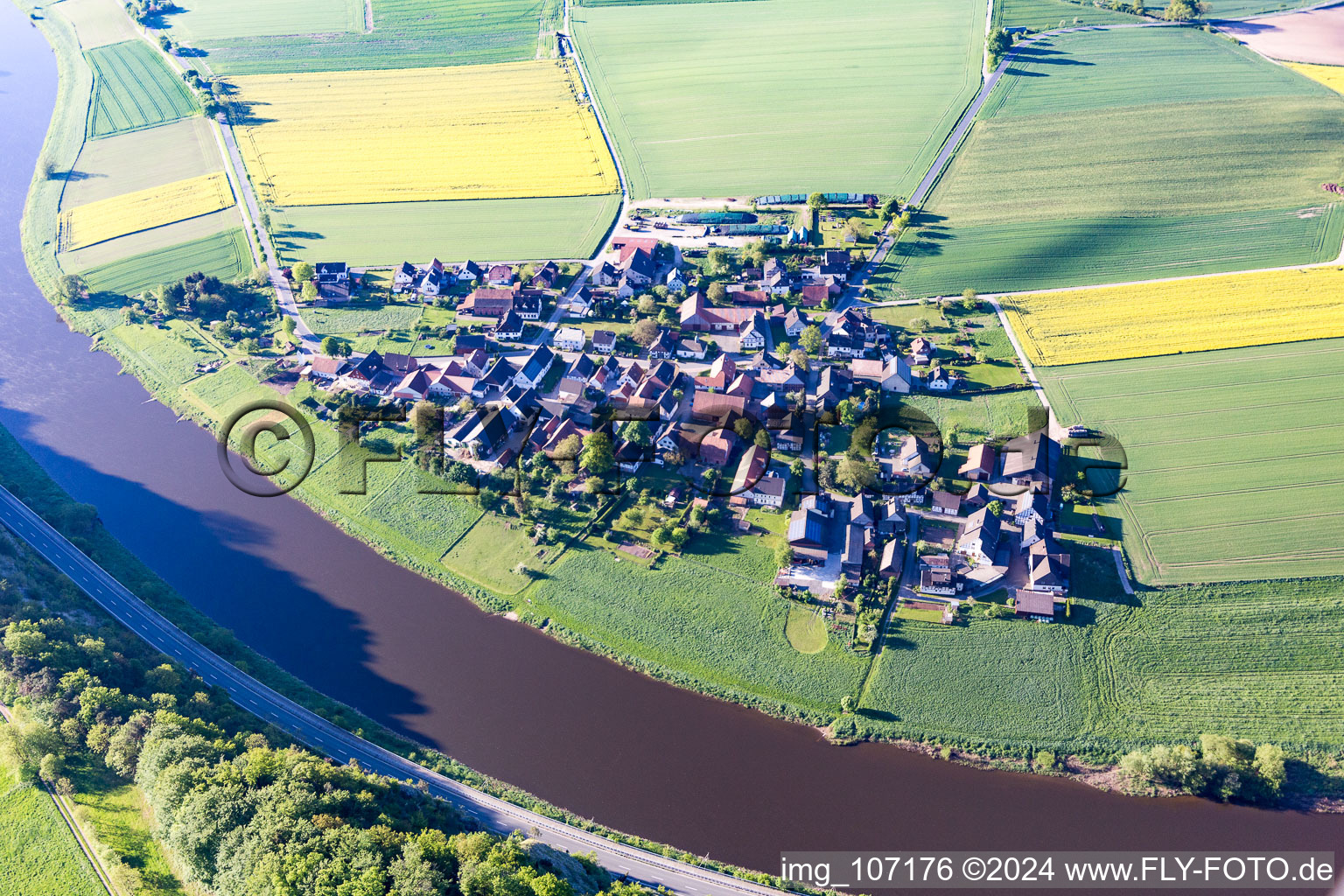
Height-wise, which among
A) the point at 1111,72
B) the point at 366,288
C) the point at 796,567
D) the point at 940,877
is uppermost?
the point at 1111,72

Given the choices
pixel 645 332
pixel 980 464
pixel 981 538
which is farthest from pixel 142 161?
pixel 981 538

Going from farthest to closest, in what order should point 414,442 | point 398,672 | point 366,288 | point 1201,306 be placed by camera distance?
1. point 366,288
2. point 1201,306
3. point 414,442
4. point 398,672

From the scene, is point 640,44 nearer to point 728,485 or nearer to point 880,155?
point 880,155

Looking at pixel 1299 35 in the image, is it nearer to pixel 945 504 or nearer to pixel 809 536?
pixel 945 504

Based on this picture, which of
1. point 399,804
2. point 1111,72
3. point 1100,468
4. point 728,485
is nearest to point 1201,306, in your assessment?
point 1100,468

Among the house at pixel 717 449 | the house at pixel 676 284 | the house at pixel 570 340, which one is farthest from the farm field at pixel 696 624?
the house at pixel 676 284

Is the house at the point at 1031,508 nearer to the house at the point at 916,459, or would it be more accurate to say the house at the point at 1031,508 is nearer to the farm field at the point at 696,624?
the house at the point at 916,459
